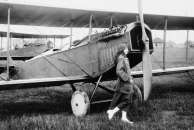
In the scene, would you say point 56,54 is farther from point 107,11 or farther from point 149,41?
point 149,41

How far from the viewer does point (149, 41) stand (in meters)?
6.46

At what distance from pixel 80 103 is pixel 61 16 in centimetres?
261

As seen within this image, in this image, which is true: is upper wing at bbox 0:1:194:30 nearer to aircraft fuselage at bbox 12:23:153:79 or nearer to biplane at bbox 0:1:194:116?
biplane at bbox 0:1:194:116

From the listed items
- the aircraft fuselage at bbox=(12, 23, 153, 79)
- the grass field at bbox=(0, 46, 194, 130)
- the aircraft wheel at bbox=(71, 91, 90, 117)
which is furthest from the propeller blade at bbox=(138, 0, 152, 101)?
the aircraft wheel at bbox=(71, 91, 90, 117)

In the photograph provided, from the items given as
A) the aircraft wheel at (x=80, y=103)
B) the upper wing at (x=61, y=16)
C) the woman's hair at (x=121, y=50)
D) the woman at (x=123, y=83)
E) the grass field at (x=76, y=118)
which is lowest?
the grass field at (x=76, y=118)

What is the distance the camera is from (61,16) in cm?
A: 767

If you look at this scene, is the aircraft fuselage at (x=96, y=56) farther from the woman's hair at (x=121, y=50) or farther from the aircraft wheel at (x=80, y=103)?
the aircraft wheel at (x=80, y=103)

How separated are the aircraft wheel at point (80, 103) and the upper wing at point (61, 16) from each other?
2.26m

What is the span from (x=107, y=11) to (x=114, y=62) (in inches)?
72.1

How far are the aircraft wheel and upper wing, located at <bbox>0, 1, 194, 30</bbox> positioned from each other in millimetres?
2265

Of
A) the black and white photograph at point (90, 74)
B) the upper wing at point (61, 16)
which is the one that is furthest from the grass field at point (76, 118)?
the upper wing at point (61, 16)

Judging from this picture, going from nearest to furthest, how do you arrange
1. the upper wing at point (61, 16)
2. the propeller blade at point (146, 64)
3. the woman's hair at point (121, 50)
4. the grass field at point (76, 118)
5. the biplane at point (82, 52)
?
the grass field at point (76, 118) → the woman's hair at point (121, 50) → the propeller blade at point (146, 64) → the biplane at point (82, 52) → the upper wing at point (61, 16)

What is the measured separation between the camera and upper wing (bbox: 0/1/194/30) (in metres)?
6.97

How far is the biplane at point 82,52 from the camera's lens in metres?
6.16
